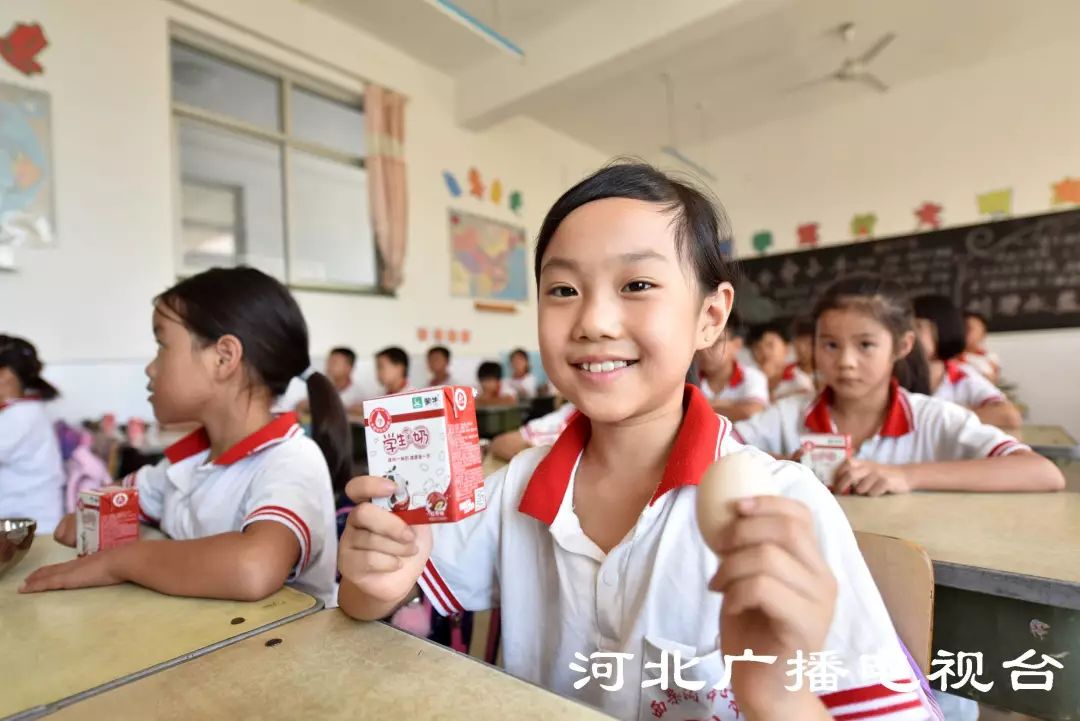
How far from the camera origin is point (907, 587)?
2.65ft

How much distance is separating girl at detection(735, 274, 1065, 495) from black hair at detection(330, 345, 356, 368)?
3338mm

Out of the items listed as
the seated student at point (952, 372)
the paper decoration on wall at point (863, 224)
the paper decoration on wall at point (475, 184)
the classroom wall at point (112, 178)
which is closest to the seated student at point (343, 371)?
the classroom wall at point (112, 178)

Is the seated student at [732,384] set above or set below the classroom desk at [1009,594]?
above

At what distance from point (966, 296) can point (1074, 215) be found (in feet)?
3.13

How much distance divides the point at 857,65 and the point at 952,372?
3.65 meters

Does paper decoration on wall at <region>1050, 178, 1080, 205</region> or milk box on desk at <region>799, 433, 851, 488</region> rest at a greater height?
paper decoration on wall at <region>1050, 178, 1080, 205</region>

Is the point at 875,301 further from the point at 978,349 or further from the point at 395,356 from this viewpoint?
the point at 978,349

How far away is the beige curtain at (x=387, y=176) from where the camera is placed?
4.93 m

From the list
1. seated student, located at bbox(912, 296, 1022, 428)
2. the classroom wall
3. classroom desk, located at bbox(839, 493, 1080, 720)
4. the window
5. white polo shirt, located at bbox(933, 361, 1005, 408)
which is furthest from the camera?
the window

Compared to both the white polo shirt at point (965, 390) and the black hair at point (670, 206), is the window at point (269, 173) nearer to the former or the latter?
the black hair at point (670, 206)

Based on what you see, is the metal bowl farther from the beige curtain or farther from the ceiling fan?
the ceiling fan

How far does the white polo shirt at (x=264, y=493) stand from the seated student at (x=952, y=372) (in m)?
2.09

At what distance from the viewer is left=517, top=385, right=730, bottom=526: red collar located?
763 mm

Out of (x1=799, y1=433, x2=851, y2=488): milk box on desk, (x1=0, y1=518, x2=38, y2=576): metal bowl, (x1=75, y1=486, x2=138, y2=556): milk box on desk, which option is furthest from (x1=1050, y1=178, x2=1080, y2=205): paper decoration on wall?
(x1=0, y1=518, x2=38, y2=576): metal bowl
